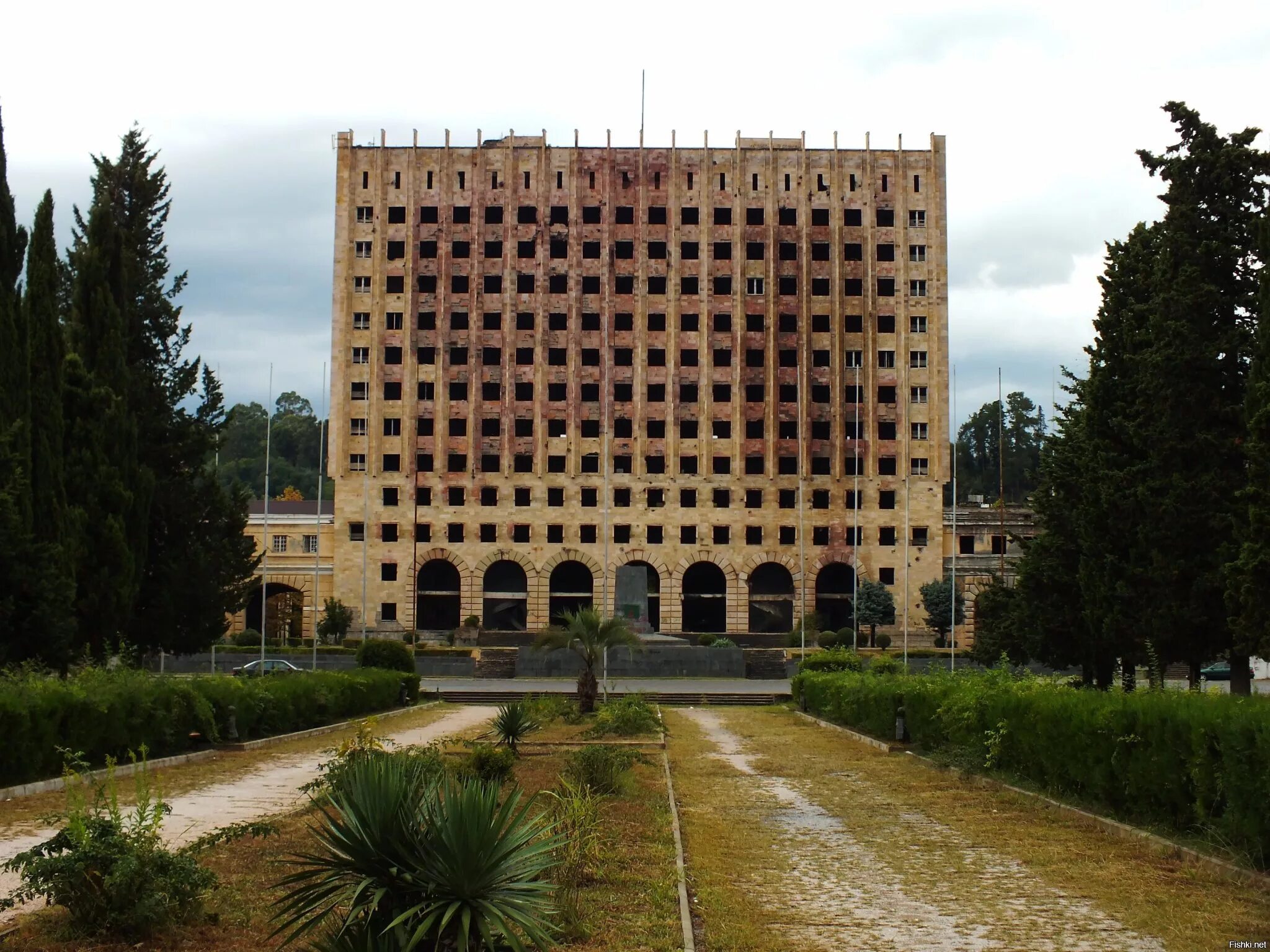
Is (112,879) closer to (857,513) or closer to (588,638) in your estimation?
(588,638)

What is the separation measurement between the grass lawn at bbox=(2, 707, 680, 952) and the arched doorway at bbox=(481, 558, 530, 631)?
65510 mm

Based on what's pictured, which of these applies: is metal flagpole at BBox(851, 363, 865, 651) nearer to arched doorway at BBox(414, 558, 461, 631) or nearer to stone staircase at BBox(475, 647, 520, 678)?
stone staircase at BBox(475, 647, 520, 678)

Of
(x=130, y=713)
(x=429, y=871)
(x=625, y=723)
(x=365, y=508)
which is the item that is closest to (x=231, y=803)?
(x=130, y=713)

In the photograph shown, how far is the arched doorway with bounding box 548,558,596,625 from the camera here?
3150 inches

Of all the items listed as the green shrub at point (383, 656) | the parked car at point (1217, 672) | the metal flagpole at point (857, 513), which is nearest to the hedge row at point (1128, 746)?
the green shrub at point (383, 656)

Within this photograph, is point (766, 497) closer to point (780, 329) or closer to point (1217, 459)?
point (780, 329)

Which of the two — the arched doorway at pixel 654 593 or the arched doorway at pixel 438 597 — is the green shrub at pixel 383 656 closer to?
the arched doorway at pixel 438 597

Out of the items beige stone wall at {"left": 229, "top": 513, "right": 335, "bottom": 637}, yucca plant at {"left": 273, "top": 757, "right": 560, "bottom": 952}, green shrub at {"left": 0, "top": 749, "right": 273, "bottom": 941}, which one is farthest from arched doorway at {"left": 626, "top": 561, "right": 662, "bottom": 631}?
yucca plant at {"left": 273, "top": 757, "right": 560, "bottom": 952}

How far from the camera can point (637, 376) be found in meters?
80.0

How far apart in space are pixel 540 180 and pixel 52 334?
2201 inches

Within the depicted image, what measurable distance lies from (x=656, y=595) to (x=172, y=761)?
59612mm

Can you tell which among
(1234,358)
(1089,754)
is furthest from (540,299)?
(1089,754)

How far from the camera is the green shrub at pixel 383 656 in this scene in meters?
44.9

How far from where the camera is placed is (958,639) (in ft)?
252
